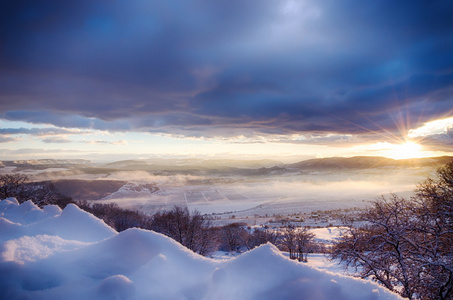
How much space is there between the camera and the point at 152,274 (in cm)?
258

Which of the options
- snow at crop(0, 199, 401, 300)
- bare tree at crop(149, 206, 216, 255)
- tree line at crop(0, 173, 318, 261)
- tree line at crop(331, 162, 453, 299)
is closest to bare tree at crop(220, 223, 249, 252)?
tree line at crop(0, 173, 318, 261)

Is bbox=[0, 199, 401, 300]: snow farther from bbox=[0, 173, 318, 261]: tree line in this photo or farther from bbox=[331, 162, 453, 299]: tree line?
bbox=[0, 173, 318, 261]: tree line

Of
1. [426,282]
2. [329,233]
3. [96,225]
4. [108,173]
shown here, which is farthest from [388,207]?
[108,173]

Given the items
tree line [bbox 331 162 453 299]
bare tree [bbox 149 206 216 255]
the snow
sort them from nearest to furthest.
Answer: the snow → tree line [bbox 331 162 453 299] → bare tree [bbox 149 206 216 255]

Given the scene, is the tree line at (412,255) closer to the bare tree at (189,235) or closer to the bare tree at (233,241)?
the bare tree at (189,235)

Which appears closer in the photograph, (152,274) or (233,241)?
(152,274)

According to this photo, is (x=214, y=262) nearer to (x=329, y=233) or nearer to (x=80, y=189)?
(x=329, y=233)

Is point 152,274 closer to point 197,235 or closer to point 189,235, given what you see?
point 189,235

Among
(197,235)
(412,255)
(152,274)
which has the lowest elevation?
(197,235)

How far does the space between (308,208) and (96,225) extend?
95119 millimetres

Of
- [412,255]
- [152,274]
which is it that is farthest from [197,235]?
[152,274]

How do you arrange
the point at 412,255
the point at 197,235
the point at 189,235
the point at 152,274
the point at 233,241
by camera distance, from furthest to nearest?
the point at 233,241 → the point at 197,235 → the point at 189,235 → the point at 412,255 → the point at 152,274

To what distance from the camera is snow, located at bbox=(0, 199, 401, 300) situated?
7.32 ft

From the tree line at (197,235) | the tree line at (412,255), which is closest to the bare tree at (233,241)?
the tree line at (197,235)
